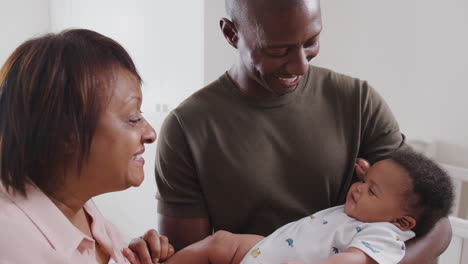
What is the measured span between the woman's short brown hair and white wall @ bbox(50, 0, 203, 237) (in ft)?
4.20

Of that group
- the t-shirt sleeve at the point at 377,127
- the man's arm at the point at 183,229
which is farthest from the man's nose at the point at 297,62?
the man's arm at the point at 183,229

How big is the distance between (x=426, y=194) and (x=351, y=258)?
29cm

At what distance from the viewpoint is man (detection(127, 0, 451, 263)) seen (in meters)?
1.20

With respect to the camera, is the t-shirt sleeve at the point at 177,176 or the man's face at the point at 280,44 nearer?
the man's face at the point at 280,44

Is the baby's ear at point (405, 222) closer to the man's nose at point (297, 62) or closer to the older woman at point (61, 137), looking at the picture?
the man's nose at point (297, 62)

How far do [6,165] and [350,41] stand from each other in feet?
6.17

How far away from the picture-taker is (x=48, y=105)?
2.19ft

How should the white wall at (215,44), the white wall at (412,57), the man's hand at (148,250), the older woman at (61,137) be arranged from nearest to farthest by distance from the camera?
the older woman at (61,137), the man's hand at (148,250), the white wall at (215,44), the white wall at (412,57)

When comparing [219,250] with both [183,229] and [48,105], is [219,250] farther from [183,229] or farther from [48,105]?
[48,105]

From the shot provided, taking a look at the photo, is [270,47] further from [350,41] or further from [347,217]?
[350,41]

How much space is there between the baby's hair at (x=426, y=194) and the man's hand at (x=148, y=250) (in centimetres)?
64

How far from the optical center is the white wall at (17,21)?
3.07m

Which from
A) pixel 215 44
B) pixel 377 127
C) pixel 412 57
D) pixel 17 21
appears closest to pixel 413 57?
pixel 412 57

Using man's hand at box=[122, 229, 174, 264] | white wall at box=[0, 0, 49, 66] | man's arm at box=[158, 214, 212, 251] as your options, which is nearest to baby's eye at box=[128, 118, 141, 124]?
man's hand at box=[122, 229, 174, 264]
